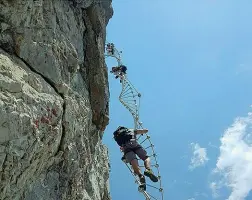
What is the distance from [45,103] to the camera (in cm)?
743

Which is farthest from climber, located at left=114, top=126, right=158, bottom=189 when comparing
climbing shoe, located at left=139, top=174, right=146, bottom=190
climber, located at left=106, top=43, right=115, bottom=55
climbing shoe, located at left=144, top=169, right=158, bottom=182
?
climber, located at left=106, top=43, right=115, bottom=55

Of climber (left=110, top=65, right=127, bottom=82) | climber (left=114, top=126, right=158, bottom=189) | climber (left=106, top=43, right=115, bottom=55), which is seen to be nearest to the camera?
climber (left=114, top=126, right=158, bottom=189)

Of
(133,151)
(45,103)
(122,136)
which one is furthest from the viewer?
(122,136)

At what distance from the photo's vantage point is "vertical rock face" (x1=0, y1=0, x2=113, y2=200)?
654 cm

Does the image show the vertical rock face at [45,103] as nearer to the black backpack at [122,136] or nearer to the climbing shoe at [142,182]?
the climbing shoe at [142,182]

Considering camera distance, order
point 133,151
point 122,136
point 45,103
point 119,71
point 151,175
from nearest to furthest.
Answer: point 45,103
point 151,175
point 133,151
point 122,136
point 119,71

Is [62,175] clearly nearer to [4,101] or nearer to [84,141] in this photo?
[84,141]

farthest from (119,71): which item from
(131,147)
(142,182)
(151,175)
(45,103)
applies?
(45,103)

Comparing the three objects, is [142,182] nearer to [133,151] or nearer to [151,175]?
[151,175]

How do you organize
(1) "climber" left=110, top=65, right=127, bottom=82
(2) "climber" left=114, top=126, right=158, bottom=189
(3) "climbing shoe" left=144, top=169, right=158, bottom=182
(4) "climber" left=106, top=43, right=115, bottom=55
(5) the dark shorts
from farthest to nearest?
1. (4) "climber" left=106, top=43, right=115, bottom=55
2. (1) "climber" left=110, top=65, right=127, bottom=82
3. (5) the dark shorts
4. (2) "climber" left=114, top=126, right=158, bottom=189
5. (3) "climbing shoe" left=144, top=169, right=158, bottom=182

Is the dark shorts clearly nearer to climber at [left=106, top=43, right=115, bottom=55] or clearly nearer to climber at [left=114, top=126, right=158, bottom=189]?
climber at [left=114, top=126, right=158, bottom=189]

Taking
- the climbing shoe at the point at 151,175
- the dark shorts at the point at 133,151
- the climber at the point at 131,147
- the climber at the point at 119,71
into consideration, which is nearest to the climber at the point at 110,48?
the climber at the point at 119,71

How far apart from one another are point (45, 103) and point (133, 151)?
22.9ft

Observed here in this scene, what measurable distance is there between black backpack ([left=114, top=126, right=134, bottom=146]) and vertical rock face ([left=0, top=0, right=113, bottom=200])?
7.58ft
